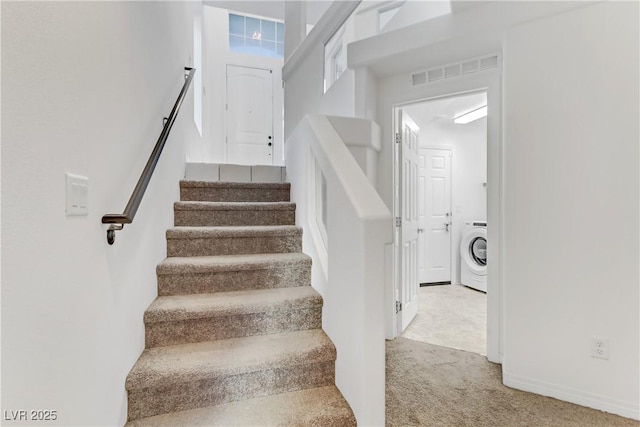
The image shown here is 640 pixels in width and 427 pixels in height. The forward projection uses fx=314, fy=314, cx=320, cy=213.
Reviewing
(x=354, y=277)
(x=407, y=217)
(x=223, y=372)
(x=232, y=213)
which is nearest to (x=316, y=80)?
(x=407, y=217)

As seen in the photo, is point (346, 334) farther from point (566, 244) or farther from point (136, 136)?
point (566, 244)

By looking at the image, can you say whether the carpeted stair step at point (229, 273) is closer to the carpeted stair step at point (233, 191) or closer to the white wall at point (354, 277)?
the white wall at point (354, 277)

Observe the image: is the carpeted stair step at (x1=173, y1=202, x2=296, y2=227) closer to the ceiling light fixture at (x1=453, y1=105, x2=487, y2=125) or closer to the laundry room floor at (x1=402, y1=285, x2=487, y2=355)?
the laundry room floor at (x1=402, y1=285, x2=487, y2=355)

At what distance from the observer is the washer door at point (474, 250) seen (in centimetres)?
459

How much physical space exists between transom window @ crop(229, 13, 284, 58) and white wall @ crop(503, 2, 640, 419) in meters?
4.33

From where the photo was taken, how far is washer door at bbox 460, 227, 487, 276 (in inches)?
181

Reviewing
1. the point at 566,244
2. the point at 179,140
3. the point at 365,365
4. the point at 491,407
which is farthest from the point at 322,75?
the point at 491,407

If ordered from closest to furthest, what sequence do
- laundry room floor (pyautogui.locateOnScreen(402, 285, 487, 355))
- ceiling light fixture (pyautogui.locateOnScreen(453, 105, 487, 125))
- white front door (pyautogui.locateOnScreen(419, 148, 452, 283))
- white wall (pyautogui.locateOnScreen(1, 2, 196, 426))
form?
1. white wall (pyautogui.locateOnScreen(1, 2, 196, 426))
2. laundry room floor (pyautogui.locateOnScreen(402, 285, 487, 355))
3. ceiling light fixture (pyautogui.locateOnScreen(453, 105, 487, 125))
4. white front door (pyautogui.locateOnScreen(419, 148, 452, 283))

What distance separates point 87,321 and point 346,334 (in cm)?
98

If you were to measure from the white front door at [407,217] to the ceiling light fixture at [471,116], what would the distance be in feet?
4.70

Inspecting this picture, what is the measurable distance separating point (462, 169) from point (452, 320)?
2713 millimetres

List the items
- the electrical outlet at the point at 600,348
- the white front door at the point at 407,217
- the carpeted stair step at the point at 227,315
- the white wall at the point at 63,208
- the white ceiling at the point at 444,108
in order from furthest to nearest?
the white ceiling at the point at 444,108, the white front door at the point at 407,217, the electrical outlet at the point at 600,348, the carpeted stair step at the point at 227,315, the white wall at the point at 63,208

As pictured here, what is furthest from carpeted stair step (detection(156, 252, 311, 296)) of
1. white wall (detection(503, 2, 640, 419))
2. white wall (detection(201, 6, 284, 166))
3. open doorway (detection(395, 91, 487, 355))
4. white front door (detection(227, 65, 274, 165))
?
white front door (detection(227, 65, 274, 165))

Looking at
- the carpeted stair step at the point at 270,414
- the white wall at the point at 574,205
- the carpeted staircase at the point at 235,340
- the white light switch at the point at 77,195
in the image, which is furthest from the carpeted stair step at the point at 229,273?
the white wall at the point at 574,205
